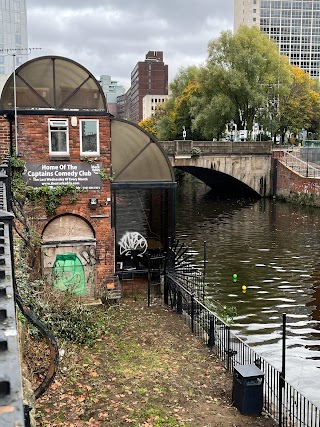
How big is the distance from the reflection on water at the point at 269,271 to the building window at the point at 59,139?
8.01 meters

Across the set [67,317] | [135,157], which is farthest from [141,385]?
[135,157]

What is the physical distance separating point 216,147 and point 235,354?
3874 cm

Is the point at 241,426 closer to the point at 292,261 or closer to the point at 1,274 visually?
the point at 1,274

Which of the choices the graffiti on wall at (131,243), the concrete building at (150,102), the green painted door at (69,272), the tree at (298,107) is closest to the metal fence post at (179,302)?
the green painted door at (69,272)

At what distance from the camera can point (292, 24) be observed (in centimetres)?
15388

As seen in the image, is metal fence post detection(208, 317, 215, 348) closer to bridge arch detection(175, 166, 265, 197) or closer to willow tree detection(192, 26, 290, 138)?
bridge arch detection(175, 166, 265, 197)

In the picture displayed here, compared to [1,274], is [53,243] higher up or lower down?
lower down

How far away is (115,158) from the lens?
1691 cm

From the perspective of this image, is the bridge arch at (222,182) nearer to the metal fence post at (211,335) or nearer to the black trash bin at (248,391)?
the metal fence post at (211,335)

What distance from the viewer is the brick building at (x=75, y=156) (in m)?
15.6

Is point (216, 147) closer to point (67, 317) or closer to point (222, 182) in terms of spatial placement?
point (222, 182)

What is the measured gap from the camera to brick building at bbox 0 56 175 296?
15555 mm

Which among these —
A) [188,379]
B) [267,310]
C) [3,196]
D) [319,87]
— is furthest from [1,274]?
[319,87]

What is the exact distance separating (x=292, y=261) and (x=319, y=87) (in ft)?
203
